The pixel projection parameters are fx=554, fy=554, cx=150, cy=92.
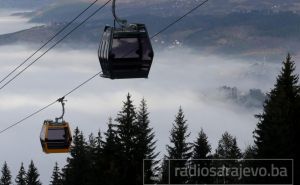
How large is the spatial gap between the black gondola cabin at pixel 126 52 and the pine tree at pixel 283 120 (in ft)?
53.5

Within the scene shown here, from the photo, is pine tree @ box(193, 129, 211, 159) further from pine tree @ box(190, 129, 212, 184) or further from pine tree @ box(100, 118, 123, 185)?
pine tree @ box(100, 118, 123, 185)

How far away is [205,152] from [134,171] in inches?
688

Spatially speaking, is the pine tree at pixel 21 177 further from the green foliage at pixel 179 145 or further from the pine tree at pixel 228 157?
the green foliage at pixel 179 145

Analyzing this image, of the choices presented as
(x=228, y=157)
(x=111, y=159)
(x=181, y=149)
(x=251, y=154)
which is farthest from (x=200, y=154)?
(x=111, y=159)

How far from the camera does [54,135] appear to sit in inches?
1289

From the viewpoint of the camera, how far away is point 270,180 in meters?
34.1

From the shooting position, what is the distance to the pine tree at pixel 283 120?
116ft

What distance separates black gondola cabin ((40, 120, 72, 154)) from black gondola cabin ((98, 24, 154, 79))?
12.0 metres

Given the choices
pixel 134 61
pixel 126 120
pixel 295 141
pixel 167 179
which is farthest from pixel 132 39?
pixel 167 179

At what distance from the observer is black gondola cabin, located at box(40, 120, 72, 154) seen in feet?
107

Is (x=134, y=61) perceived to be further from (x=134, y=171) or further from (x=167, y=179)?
(x=167, y=179)

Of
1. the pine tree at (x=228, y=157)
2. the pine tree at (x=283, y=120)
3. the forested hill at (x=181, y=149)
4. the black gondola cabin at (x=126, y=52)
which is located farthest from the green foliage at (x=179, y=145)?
Answer: the black gondola cabin at (x=126, y=52)

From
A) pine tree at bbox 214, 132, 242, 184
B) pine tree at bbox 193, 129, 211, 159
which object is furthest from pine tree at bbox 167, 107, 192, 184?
pine tree at bbox 214, 132, 242, 184

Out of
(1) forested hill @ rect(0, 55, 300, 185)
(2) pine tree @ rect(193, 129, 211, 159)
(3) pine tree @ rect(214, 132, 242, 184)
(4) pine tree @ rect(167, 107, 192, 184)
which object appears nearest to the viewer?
(1) forested hill @ rect(0, 55, 300, 185)
